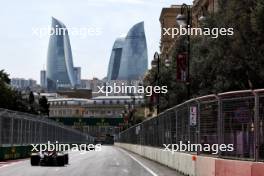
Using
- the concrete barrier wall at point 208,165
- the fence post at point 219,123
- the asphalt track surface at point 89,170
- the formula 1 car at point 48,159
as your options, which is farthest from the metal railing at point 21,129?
the fence post at point 219,123

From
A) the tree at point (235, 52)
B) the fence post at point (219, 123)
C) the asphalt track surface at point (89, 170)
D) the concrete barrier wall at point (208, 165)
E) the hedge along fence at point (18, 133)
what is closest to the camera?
the concrete barrier wall at point (208, 165)

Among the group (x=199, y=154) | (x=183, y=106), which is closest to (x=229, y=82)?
(x=183, y=106)

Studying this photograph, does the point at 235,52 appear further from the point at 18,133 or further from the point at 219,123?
the point at 219,123

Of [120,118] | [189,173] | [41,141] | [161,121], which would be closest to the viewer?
[189,173]

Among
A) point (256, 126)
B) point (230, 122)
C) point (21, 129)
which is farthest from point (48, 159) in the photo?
point (256, 126)

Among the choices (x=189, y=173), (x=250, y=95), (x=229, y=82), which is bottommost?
(x=189, y=173)

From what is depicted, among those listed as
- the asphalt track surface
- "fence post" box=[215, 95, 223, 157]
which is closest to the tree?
the asphalt track surface

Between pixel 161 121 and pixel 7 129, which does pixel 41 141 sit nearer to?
pixel 7 129

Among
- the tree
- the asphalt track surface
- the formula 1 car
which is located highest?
the tree

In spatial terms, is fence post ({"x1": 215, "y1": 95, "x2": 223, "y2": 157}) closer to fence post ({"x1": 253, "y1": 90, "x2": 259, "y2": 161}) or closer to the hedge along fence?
fence post ({"x1": 253, "y1": 90, "x2": 259, "y2": 161})

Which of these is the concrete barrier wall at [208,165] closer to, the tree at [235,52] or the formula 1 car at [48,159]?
the formula 1 car at [48,159]

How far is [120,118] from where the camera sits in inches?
7082

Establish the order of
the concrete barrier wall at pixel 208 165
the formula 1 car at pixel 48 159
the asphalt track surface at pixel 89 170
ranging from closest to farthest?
the concrete barrier wall at pixel 208 165, the asphalt track surface at pixel 89 170, the formula 1 car at pixel 48 159

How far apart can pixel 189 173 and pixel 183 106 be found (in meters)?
3.09
